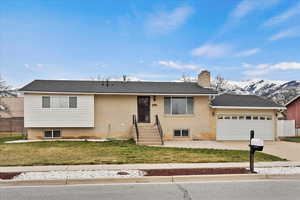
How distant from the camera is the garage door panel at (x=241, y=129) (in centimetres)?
1803

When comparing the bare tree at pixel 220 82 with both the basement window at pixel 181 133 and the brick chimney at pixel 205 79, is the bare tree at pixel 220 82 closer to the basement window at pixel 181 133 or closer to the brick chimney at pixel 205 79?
the brick chimney at pixel 205 79

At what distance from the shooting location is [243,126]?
18.2 metres

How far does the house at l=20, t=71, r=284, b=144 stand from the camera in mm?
16859

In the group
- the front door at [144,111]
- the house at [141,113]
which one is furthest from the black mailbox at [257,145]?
the front door at [144,111]

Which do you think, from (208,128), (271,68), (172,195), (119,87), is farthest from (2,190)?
(271,68)

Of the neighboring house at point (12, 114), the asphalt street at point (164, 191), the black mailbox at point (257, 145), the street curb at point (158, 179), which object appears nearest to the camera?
the asphalt street at point (164, 191)

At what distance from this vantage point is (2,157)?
32.6 ft

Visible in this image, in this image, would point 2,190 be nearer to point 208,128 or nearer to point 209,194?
point 209,194

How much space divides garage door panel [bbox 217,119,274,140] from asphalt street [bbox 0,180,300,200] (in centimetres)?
1146

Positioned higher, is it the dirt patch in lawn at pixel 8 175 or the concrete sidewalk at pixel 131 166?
the dirt patch in lawn at pixel 8 175

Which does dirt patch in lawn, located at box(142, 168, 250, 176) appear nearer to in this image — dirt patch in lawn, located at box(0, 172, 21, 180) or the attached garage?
dirt patch in lawn, located at box(0, 172, 21, 180)

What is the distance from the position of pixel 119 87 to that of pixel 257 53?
14.6 meters

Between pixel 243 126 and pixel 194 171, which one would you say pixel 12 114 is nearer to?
pixel 243 126

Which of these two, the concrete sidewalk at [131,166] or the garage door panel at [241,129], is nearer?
the concrete sidewalk at [131,166]
